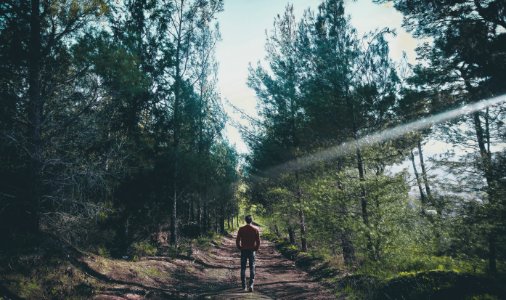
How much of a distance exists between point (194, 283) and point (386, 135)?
31.4 feet

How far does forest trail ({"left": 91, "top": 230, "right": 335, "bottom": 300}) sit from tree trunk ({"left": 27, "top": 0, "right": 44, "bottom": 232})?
2.07m

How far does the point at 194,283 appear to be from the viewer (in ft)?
31.7

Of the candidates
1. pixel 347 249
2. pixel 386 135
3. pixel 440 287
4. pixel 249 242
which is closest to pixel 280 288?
pixel 249 242

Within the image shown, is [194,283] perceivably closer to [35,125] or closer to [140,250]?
[140,250]

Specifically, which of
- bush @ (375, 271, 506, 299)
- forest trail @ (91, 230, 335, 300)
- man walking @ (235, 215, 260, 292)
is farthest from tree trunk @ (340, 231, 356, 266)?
man walking @ (235, 215, 260, 292)

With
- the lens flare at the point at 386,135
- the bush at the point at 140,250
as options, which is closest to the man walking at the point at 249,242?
the lens flare at the point at 386,135

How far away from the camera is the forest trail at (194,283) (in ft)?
24.1

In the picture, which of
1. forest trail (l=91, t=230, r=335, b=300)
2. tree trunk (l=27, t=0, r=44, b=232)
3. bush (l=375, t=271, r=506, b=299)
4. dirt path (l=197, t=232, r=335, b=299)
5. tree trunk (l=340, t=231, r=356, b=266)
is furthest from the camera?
tree trunk (l=340, t=231, r=356, b=266)

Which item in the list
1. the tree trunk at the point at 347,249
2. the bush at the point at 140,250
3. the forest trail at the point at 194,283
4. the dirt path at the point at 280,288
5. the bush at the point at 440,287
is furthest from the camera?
the bush at the point at 140,250

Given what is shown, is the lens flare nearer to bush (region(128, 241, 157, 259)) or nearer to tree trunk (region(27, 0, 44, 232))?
bush (region(128, 241, 157, 259))

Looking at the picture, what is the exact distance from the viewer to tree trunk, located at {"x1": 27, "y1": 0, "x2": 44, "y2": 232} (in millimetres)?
7152

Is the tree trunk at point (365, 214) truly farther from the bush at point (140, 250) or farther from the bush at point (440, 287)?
the bush at point (140, 250)

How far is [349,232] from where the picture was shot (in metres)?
9.05

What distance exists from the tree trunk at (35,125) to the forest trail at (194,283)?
2.07m
